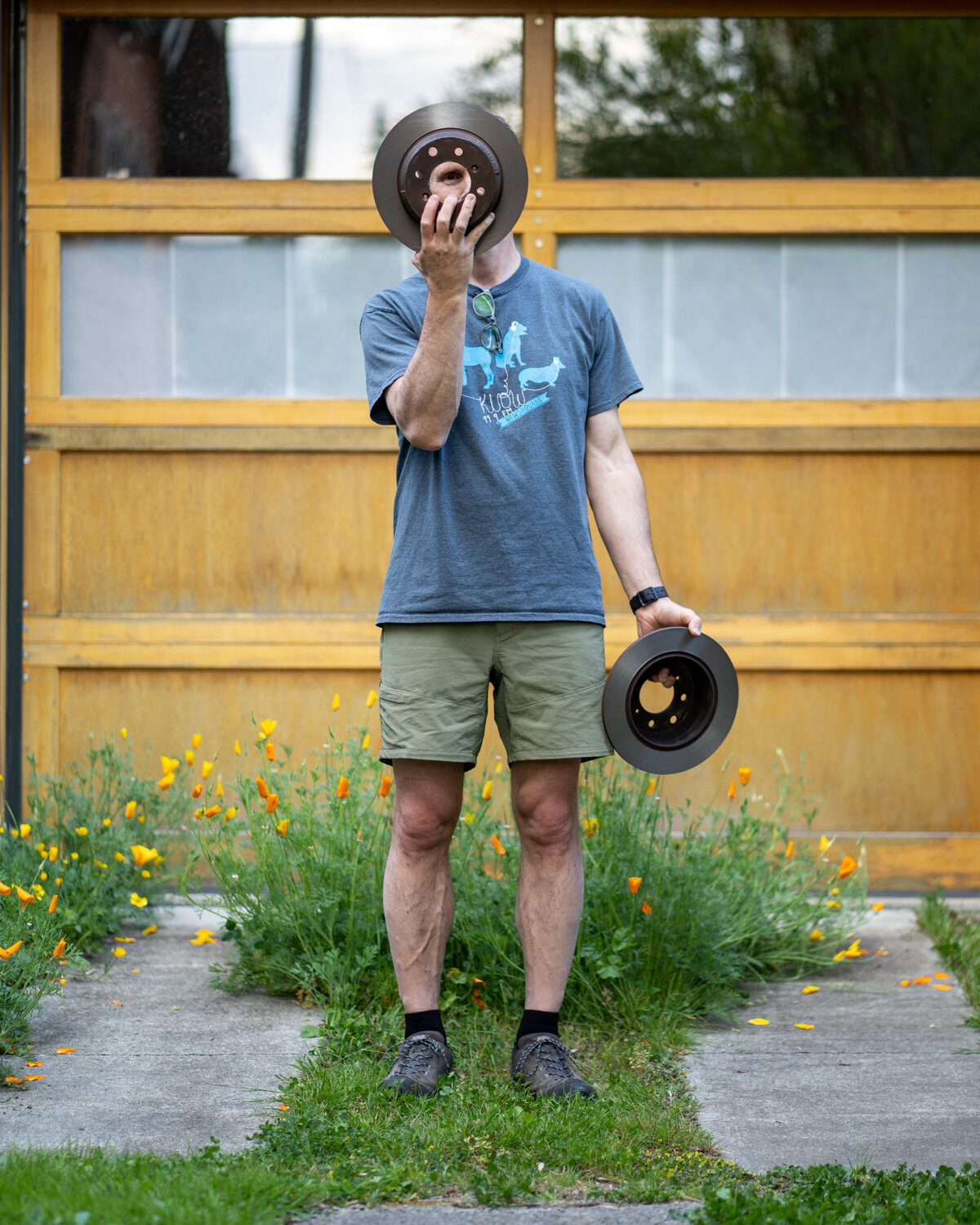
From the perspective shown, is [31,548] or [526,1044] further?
[31,548]

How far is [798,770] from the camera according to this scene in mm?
4039

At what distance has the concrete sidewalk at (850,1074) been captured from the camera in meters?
2.29

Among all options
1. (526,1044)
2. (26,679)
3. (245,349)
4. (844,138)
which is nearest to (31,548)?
(26,679)

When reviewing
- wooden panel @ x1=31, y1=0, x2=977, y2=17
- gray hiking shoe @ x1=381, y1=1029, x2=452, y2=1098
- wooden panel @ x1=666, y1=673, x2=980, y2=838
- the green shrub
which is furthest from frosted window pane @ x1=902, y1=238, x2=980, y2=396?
gray hiking shoe @ x1=381, y1=1029, x2=452, y2=1098

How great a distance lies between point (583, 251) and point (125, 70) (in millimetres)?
1614


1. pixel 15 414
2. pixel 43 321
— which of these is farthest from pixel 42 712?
pixel 43 321

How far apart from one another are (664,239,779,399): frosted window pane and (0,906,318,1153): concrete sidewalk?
92.4 inches

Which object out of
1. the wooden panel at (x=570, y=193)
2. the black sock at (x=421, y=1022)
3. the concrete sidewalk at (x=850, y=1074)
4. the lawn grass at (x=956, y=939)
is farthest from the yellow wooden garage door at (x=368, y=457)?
the black sock at (x=421, y=1022)

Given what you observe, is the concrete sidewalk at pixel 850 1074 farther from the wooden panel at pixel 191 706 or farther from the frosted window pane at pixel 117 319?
the frosted window pane at pixel 117 319

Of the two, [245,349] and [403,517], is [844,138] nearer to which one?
[245,349]

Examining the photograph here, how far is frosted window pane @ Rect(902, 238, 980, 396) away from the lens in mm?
4070

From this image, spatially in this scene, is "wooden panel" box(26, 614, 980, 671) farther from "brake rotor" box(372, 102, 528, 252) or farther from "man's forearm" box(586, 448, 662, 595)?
"brake rotor" box(372, 102, 528, 252)

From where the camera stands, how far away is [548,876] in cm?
260

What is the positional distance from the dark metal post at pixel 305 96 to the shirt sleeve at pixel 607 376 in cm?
184
